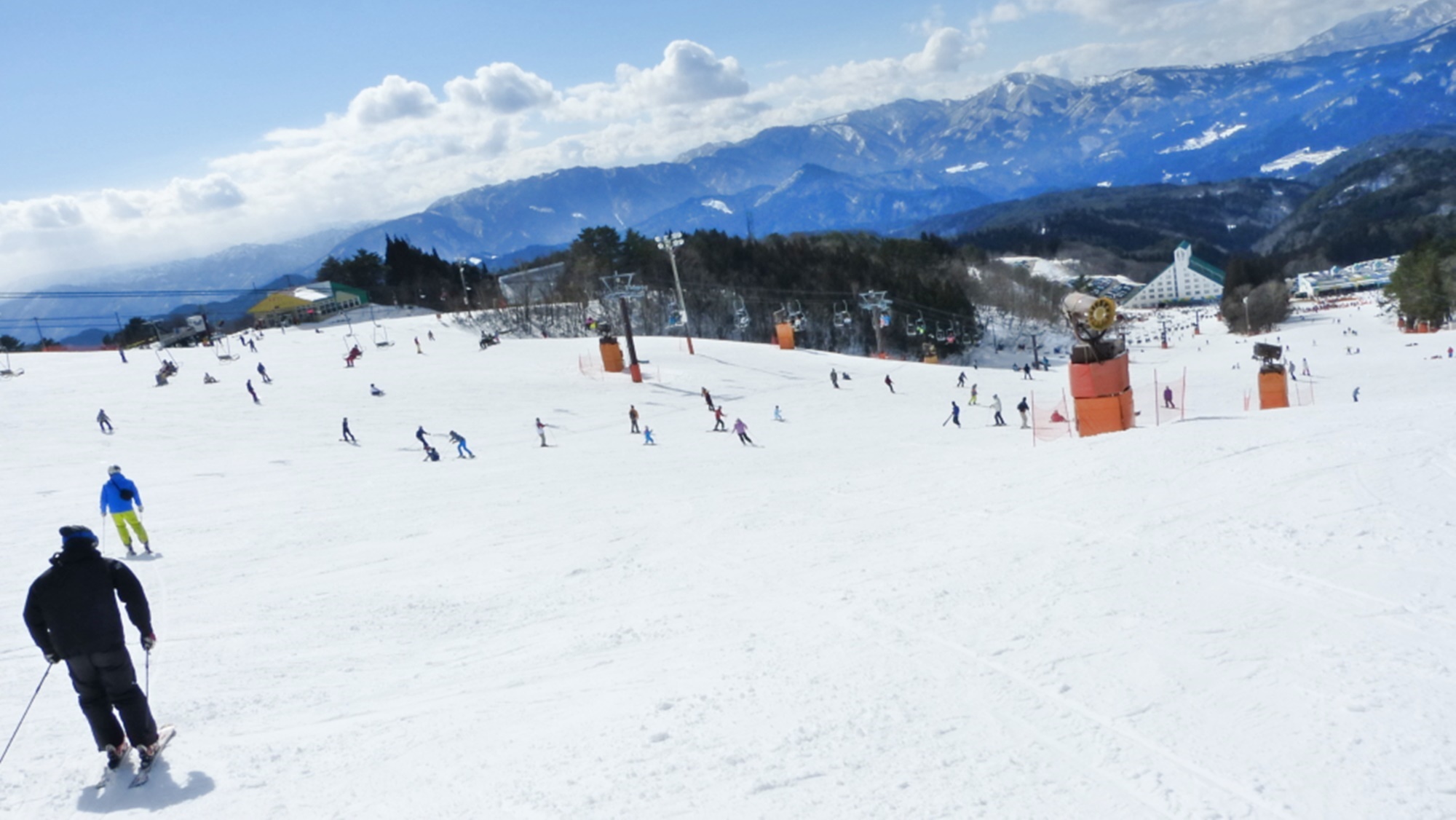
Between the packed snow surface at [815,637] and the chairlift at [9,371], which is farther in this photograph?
the chairlift at [9,371]

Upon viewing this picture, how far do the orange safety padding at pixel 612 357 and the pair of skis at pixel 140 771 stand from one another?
105 feet

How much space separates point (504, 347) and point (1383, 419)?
126ft

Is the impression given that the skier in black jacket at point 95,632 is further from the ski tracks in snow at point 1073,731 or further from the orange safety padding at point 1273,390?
the orange safety padding at point 1273,390

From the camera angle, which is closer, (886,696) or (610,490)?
(886,696)

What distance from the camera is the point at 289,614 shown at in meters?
8.24

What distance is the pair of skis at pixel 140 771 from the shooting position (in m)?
4.64

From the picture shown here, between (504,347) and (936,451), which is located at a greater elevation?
(504,347)

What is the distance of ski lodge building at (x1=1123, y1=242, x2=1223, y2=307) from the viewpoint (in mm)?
159750

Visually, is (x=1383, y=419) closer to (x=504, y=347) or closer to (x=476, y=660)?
(x=476, y=660)

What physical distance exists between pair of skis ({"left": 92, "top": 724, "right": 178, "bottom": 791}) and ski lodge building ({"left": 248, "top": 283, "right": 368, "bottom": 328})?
7225 centimetres

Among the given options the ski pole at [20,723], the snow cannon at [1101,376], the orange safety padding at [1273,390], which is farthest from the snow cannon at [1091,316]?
the ski pole at [20,723]

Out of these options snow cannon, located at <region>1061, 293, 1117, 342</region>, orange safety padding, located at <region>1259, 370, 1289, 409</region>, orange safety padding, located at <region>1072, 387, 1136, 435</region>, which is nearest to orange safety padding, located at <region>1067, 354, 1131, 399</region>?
orange safety padding, located at <region>1072, 387, 1136, 435</region>

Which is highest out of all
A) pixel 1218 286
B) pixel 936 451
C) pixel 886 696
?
pixel 886 696

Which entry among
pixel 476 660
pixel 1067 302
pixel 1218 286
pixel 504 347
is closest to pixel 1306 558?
pixel 476 660
